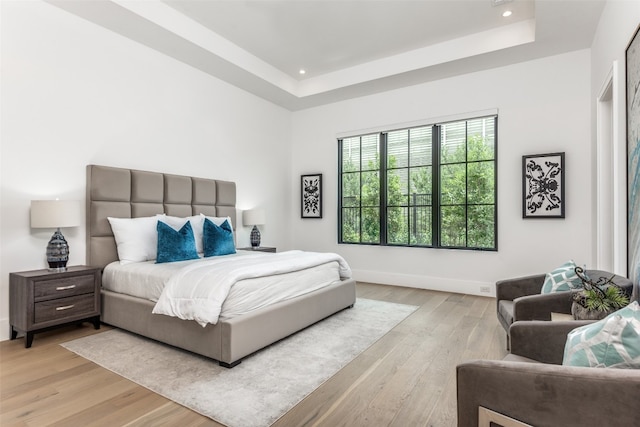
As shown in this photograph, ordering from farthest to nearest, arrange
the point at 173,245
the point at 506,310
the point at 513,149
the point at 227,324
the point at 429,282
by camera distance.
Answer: the point at 429,282, the point at 513,149, the point at 173,245, the point at 506,310, the point at 227,324

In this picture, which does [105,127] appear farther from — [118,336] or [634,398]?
[634,398]

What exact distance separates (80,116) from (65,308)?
6.32 feet

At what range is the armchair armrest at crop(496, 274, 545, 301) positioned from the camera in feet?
9.62

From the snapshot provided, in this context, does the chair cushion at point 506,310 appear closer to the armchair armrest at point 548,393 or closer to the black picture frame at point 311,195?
the armchair armrest at point 548,393

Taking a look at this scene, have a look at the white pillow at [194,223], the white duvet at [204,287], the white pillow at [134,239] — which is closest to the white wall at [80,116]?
the white pillow at [134,239]

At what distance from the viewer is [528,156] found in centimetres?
433

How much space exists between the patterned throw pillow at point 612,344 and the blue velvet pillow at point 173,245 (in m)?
3.27

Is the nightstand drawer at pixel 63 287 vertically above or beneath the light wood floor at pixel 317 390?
above

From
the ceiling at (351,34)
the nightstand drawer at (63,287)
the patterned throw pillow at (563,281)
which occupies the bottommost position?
the nightstand drawer at (63,287)

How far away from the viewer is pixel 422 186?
520 cm

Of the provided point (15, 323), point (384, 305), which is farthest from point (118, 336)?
point (384, 305)

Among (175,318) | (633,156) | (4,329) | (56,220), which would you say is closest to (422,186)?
(633,156)

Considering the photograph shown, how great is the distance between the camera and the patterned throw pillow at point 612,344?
1.14 metres

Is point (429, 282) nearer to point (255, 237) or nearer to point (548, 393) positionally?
point (255, 237)
